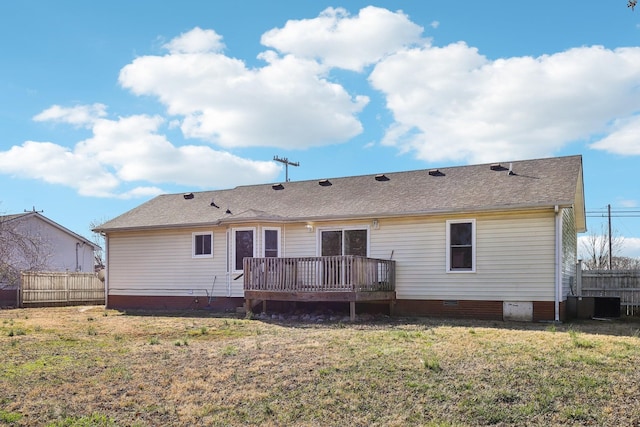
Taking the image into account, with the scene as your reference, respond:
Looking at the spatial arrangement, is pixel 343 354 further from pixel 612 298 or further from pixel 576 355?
pixel 612 298

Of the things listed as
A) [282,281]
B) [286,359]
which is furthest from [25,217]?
[286,359]

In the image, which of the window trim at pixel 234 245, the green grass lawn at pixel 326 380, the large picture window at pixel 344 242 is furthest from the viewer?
the window trim at pixel 234 245

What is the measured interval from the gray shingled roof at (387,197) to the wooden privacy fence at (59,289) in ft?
17.6

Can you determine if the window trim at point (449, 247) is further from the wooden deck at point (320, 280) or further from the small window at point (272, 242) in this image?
the small window at point (272, 242)

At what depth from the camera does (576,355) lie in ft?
28.5

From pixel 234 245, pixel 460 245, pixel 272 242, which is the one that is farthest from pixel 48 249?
pixel 460 245

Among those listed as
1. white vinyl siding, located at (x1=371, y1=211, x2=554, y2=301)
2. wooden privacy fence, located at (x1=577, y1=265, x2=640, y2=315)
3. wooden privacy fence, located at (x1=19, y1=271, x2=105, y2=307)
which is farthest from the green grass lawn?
wooden privacy fence, located at (x1=19, y1=271, x2=105, y2=307)

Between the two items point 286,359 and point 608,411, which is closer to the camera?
point 608,411

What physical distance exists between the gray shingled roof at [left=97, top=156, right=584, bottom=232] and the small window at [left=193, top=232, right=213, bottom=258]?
21.4 inches

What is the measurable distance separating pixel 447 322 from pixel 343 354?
5.66 m

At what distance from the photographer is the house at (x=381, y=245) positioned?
49.0ft

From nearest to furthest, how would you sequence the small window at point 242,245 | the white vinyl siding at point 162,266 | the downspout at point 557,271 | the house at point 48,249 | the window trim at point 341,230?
the downspout at point 557,271, the window trim at point 341,230, the small window at point 242,245, the white vinyl siding at point 162,266, the house at point 48,249

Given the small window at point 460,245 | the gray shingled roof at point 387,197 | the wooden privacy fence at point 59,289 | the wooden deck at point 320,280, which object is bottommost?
the wooden privacy fence at point 59,289

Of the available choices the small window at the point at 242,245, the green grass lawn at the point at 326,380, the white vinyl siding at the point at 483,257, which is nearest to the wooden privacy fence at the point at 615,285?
the white vinyl siding at the point at 483,257
